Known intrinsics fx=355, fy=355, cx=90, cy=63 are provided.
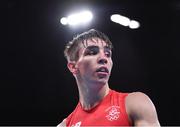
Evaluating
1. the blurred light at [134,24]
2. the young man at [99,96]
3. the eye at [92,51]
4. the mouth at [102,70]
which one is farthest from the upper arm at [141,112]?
the blurred light at [134,24]

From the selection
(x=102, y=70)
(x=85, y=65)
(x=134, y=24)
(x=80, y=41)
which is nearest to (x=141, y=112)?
(x=102, y=70)

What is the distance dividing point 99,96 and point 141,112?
1.52 feet

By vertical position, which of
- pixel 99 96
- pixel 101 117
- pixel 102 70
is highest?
pixel 102 70

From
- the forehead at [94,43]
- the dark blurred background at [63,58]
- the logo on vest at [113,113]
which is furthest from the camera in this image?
the dark blurred background at [63,58]

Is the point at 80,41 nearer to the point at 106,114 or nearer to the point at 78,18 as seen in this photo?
the point at 106,114

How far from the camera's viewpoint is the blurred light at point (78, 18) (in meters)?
6.50

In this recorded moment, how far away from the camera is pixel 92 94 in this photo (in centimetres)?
235

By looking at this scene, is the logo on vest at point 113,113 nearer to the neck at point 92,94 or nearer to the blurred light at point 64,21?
the neck at point 92,94

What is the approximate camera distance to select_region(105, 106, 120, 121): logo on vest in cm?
202

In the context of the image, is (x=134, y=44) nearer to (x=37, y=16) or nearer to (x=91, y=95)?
(x=37, y=16)

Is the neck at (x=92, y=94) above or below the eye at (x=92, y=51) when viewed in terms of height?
below

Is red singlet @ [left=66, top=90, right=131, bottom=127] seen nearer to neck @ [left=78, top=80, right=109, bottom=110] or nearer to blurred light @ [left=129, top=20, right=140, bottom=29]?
neck @ [left=78, top=80, right=109, bottom=110]

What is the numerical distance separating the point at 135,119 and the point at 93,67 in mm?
488

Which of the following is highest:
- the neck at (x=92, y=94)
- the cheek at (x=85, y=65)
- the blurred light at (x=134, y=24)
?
the blurred light at (x=134, y=24)
